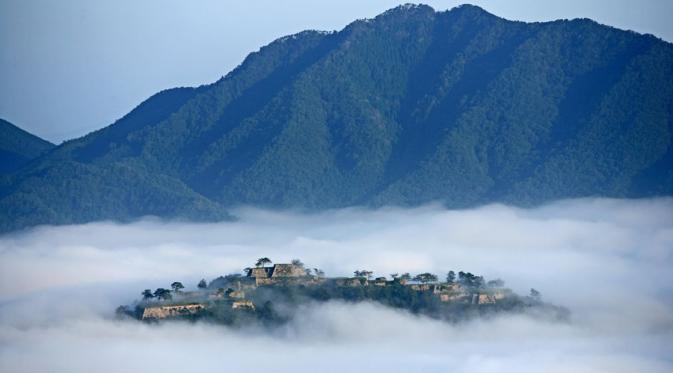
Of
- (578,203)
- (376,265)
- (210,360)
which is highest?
(578,203)

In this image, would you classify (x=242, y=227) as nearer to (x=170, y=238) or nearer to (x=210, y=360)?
(x=170, y=238)

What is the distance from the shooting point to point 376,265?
135750 mm

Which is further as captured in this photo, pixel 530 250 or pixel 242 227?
pixel 242 227

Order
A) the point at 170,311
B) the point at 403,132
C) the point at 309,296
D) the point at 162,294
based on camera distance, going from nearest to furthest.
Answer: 1. the point at 170,311
2. the point at 162,294
3. the point at 309,296
4. the point at 403,132

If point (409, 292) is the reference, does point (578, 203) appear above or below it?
above

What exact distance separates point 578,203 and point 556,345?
51.7 metres

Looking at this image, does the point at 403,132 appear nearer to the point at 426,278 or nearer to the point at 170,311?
the point at 426,278

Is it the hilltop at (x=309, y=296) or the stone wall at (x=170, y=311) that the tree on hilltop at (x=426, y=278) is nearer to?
the hilltop at (x=309, y=296)

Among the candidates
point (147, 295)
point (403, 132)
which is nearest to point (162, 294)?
point (147, 295)

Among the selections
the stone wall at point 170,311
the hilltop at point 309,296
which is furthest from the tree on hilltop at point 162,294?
the stone wall at point 170,311

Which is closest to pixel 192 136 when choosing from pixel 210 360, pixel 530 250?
pixel 530 250

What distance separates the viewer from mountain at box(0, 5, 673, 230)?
17250 centimetres

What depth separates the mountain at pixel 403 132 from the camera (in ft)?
566

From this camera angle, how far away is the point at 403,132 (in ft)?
610
